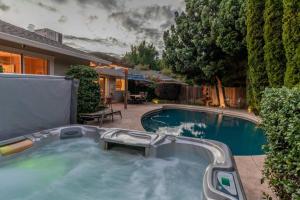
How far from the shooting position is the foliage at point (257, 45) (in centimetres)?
923

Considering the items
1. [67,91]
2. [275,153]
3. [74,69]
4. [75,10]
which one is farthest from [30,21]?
[275,153]

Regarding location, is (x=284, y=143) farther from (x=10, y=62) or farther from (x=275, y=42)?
(x=10, y=62)

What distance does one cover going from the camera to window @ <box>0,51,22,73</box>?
296 inches

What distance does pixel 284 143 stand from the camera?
2480mm

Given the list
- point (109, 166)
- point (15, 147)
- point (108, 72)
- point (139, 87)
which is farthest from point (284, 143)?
point (139, 87)

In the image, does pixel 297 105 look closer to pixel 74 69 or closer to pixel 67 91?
pixel 67 91

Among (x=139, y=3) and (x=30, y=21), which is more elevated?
(x=139, y=3)

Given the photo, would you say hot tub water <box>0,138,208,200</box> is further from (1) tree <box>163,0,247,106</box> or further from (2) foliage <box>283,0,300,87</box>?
(1) tree <box>163,0,247,106</box>

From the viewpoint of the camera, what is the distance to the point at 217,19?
49.2ft

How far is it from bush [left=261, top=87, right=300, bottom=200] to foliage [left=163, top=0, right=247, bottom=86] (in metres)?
12.3

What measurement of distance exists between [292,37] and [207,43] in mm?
10843

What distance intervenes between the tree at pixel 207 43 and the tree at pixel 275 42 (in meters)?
5.90

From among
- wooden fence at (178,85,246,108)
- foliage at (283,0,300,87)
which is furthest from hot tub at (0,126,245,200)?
wooden fence at (178,85,246,108)

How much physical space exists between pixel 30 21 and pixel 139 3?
691 cm
